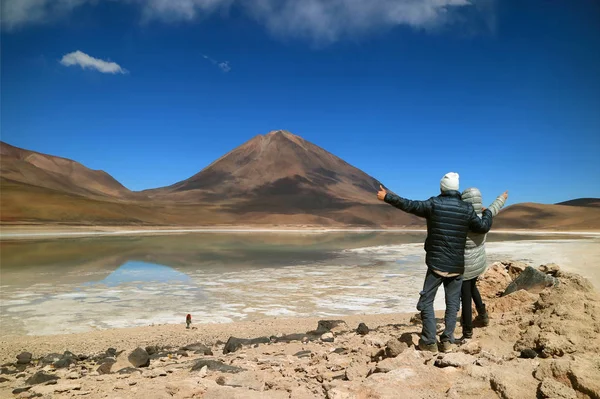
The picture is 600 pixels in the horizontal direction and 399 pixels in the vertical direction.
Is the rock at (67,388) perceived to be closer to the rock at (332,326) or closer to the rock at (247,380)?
the rock at (247,380)

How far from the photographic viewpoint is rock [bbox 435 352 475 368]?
10.5ft

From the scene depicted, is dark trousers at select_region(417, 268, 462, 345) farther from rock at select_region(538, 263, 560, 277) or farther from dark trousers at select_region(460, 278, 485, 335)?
rock at select_region(538, 263, 560, 277)

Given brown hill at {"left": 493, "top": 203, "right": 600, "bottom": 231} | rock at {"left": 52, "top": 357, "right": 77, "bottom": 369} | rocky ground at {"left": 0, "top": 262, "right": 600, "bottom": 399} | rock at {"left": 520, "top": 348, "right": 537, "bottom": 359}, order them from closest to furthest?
rocky ground at {"left": 0, "top": 262, "right": 600, "bottom": 399}
rock at {"left": 520, "top": 348, "right": 537, "bottom": 359}
rock at {"left": 52, "top": 357, "right": 77, "bottom": 369}
brown hill at {"left": 493, "top": 203, "right": 600, "bottom": 231}

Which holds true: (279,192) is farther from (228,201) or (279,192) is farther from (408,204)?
(408,204)

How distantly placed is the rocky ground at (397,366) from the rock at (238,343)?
3 centimetres

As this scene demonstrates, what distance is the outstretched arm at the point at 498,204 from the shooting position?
435 centimetres

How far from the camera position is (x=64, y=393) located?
3883 millimetres

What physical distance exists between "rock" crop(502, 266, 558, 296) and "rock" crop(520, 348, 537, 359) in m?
2.12

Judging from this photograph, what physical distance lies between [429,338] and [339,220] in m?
109

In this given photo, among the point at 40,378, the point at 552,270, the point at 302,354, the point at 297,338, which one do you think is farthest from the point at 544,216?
the point at 40,378

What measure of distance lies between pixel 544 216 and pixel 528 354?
333ft

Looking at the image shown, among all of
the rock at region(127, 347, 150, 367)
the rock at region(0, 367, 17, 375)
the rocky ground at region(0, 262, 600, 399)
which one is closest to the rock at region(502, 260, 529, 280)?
the rocky ground at region(0, 262, 600, 399)

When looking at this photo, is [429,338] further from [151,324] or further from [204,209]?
[204,209]

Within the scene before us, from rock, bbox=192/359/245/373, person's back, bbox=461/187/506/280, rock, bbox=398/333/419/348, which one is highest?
person's back, bbox=461/187/506/280
